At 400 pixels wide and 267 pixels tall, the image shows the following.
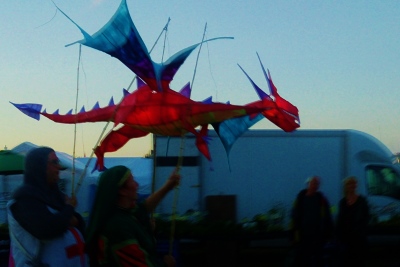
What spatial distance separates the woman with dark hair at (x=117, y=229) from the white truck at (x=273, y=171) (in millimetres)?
7838

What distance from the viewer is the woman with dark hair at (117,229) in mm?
3135

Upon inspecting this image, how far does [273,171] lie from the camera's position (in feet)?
38.3

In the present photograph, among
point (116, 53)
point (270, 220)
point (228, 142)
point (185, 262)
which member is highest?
point (116, 53)

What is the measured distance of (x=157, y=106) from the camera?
4906mm

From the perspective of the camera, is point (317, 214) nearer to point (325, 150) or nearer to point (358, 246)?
point (358, 246)

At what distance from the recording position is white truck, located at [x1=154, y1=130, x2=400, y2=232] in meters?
11.3

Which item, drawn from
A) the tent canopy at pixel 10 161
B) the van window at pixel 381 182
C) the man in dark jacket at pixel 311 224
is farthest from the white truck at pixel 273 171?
the tent canopy at pixel 10 161

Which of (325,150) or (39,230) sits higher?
(325,150)

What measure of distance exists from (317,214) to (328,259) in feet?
4.99

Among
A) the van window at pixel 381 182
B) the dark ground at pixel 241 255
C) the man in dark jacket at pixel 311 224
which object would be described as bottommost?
the dark ground at pixel 241 255

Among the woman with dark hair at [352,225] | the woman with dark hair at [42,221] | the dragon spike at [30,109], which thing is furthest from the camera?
the woman with dark hair at [352,225]

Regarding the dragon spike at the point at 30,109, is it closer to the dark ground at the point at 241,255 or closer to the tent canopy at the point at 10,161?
the dark ground at the point at 241,255

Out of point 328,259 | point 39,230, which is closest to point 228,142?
→ point 39,230

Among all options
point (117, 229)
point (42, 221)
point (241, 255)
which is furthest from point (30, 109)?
point (241, 255)
